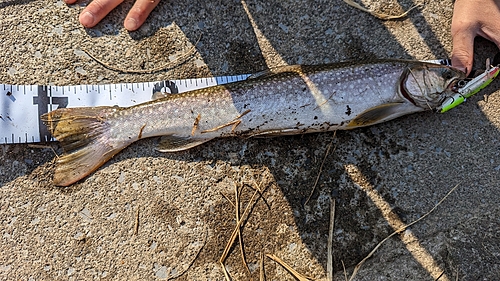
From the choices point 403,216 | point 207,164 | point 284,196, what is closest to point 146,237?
point 207,164

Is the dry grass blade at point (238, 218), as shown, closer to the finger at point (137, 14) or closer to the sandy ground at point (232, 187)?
the sandy ground at point (232, 187)

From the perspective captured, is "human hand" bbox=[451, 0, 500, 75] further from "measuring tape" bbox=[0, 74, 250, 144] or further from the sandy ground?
"measuring tape" bbox=[0, 74, 250, 144]

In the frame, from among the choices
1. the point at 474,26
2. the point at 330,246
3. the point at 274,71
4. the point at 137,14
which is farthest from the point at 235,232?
the point at 474,26

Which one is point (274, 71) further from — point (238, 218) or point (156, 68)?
point (238, 218)

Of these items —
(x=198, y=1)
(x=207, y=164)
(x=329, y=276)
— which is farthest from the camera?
(x=198, y=1)

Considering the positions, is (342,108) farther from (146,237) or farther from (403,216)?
(146,237)

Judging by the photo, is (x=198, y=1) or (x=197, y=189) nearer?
(x=197, y=189)
